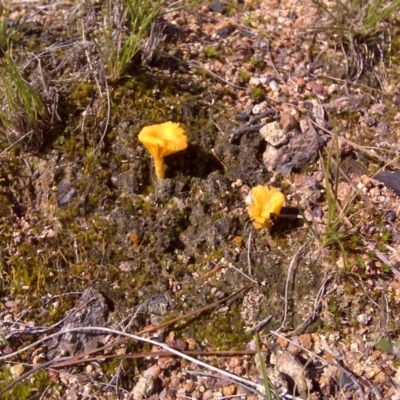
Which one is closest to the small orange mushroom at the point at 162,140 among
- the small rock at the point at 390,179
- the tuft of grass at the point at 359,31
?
the small rock at the point at 390,179

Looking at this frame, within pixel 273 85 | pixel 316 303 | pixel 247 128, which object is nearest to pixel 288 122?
pixel 247 128

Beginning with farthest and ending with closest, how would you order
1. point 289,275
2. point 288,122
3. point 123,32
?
point 123,32 → point 288,122 → point 289,275

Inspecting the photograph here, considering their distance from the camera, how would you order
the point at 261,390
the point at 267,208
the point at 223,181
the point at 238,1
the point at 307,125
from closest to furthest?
the point at 261,390
the point at 267,208
the point at 223,181
the point at 307,125
the point at 238,1

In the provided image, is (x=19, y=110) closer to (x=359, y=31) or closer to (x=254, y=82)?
(x=254, y=82)

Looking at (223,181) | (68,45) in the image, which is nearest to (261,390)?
(223,181)

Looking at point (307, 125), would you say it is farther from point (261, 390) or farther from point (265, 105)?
point (261, 390)

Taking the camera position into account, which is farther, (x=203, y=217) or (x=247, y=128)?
(x=247, y=128)
